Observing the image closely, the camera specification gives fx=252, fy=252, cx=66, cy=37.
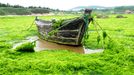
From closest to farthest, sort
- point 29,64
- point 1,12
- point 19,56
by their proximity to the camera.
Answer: point 29,64, point 19,56, point 1,12

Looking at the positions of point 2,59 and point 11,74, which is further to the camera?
point 2,59

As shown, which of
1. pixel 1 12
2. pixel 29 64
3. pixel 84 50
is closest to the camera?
pixel 29 64

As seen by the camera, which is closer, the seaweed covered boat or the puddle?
the puddle

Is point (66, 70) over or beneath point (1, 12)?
over

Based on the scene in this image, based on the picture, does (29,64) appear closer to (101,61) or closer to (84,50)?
(101,61)

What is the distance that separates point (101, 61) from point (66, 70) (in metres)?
1.51

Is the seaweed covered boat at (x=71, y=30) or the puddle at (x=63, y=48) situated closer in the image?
the puddle at (x=63, y=48)

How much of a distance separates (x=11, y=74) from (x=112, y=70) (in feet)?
10.0

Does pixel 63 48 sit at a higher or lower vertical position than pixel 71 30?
lower

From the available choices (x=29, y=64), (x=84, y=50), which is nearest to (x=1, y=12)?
(x=84, y=50)

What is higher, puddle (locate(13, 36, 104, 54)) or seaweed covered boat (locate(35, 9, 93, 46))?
seaweed covered boat (locate(35, 9, 93, 46))

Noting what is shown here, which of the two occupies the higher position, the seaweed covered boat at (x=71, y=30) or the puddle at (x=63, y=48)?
Result: the seaweed covered boat at (x=71, y=30)

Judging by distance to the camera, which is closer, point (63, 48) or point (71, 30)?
point (63, 48)

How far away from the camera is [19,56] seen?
9.34 m
